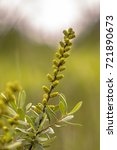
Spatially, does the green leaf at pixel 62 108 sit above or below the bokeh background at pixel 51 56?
below

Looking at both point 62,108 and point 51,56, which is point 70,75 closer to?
point 51,56

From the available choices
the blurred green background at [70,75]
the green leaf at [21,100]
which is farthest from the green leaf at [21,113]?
the blurred green background at [70,75]

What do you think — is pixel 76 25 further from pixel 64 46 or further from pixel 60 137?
pixel 64 46

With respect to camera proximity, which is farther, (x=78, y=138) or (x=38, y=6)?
(x=38, y=6)

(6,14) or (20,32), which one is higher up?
(20,32)

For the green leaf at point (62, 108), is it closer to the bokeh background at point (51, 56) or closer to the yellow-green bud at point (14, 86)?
the yellow-green bud at point (14, 86)

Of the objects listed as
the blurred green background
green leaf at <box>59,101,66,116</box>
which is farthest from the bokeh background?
green leaf at <box>59,101,66,116</box>

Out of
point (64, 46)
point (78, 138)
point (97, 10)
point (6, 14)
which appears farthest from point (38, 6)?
point (64, 46)

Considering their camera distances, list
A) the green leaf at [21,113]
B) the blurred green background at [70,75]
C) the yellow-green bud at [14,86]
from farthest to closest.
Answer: the blurred green background at [70,75], the green leaf at [21,113], the yellow-green bud at [14,86]
